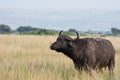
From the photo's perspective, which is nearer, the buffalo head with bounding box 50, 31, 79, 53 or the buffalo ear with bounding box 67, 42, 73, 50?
the buffalo head with bounding box 50, 31, 79, 53

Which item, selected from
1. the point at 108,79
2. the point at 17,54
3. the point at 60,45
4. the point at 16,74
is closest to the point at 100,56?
the point at 60,45

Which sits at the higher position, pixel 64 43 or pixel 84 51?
pixel 64 43

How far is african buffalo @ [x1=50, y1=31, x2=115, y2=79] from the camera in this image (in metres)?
10.2

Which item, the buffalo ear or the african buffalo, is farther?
the buffalo ear

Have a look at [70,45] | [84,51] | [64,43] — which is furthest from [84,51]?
[64,43]

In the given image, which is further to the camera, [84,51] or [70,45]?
[70,45]

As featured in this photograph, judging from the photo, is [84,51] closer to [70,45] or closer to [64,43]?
[70,45]

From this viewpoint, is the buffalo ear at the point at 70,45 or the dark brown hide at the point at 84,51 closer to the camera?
the dark brown hide at the point at 84,51

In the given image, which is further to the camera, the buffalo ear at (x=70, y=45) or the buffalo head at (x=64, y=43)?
the buffalo ear at (x=70, y=45)

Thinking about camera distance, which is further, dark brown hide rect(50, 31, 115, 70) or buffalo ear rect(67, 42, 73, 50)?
buffalo ear rect(67, 42, 73, 50)

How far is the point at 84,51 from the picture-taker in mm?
10391

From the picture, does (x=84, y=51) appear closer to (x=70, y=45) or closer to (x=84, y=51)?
(x=84, y=51)

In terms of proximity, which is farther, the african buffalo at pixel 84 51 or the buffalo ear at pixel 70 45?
the buffalo ear at pixel 70 45

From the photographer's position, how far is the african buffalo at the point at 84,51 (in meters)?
10.2
